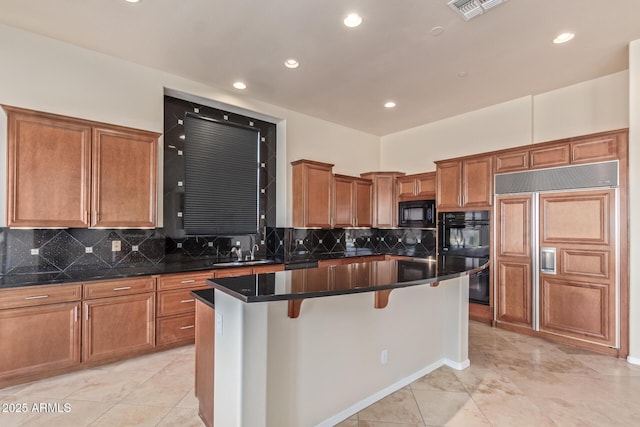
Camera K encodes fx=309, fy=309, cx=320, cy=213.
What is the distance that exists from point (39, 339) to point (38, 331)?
0.07 meters

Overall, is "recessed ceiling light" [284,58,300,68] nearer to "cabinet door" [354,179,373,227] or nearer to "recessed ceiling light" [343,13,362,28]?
"recessed ceiling light" [343,13,362,28]

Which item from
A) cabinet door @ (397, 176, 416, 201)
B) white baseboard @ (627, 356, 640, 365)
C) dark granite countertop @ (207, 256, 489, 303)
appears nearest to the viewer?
dark granite countertop @ (207, 256, 489, 303)

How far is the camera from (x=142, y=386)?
2.61 metres

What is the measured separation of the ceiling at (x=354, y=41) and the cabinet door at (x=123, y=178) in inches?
37.7

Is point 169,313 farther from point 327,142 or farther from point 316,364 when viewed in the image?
point 327,142

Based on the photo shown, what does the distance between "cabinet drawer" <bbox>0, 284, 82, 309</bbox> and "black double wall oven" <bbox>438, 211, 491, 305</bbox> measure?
428cm

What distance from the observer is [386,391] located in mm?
2447

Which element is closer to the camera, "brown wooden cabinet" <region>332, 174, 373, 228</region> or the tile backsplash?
the tile backsplash

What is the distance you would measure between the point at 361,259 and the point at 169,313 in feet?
9.94

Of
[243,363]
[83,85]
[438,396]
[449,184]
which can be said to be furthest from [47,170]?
[449,184]

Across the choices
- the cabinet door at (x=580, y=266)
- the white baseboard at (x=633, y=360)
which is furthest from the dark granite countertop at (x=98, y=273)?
the white baseboard at (x=633, y=360)

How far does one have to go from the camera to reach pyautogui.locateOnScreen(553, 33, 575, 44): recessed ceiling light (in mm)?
2938

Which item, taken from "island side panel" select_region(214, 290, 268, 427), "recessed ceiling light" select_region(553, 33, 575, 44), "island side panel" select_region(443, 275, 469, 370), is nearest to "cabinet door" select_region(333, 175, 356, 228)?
"island side panel" select_region(443, 275, 469, 370)

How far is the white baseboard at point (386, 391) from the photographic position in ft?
6.87
